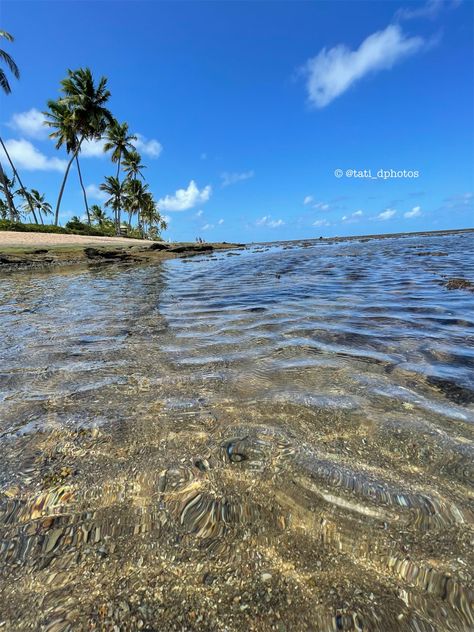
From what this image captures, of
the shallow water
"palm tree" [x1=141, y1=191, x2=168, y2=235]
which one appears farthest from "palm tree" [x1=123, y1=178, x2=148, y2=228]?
the shallow water

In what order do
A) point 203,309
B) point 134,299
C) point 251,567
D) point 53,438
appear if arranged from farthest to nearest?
point 134,299 → point 203,309 → point 53,438 → point 251,567

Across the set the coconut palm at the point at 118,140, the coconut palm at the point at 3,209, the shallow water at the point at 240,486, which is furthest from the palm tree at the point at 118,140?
the shallow water at the point at 240,486

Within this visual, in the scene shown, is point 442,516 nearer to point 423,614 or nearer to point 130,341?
point 423,614

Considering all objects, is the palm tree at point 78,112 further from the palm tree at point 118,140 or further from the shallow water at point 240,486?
the shallow water at point 240,486

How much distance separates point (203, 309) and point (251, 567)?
5453 mm

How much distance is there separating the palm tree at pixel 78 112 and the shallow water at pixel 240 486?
47597 millimetres

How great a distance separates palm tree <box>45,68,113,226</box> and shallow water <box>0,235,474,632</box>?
156 ft

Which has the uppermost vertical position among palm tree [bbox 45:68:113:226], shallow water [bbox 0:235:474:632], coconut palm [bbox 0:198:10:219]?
palm tree [bbox 45:68:113:226]

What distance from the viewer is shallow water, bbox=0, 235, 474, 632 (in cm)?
129

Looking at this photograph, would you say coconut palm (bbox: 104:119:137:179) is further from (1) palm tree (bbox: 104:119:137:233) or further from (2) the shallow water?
(2) the shallow water

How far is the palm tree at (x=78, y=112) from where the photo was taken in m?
39.5

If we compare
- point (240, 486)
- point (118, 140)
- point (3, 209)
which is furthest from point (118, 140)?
point (240, 486)

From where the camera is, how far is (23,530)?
1.62 meters

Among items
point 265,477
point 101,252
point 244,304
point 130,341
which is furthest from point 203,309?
point 101,252
